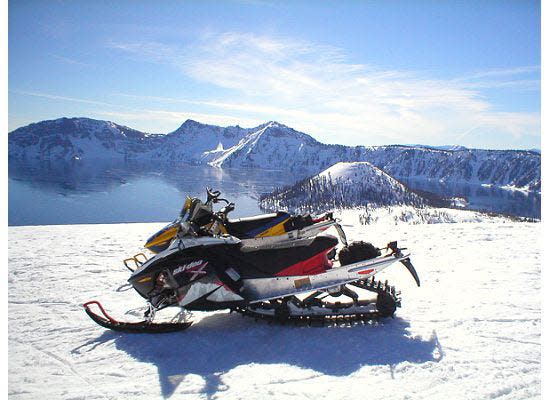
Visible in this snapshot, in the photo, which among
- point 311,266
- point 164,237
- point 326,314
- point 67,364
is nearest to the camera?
point 67,364

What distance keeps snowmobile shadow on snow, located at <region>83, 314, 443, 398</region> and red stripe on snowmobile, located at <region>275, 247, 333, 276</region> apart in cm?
62

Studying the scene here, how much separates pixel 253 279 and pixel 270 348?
803 millimetres

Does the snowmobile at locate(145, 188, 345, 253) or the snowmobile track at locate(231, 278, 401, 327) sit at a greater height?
the snowmobile at locate(145, 188, 345, 253)

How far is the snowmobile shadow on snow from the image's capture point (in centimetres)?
338

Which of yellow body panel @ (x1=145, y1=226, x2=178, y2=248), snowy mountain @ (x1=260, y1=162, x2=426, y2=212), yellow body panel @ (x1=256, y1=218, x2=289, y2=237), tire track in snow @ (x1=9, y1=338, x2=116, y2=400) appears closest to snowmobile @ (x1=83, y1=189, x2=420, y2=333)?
yellow body panel @ (x1=256, y1=218, x2=289, y2=237)

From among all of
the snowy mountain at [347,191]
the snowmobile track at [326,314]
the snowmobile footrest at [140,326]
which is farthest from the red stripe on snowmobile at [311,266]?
the snowy mountain at [347,191]

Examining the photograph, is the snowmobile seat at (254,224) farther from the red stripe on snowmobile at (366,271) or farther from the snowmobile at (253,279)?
the red stripe on snowmobile at (366,271)

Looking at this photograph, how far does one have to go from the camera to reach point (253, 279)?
166 inches

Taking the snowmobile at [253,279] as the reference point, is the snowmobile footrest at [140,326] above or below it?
below

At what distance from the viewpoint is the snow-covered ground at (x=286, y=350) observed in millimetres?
3049

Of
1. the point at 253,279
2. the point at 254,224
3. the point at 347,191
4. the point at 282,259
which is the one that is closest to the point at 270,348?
the point at 253,279

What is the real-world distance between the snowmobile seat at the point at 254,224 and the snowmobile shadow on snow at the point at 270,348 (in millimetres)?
1091

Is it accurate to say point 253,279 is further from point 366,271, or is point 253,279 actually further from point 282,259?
point 366,271

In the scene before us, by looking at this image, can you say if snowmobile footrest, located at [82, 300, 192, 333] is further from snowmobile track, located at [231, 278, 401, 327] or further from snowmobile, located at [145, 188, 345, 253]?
snowmobile, located at [145, 188, 345, 253]
